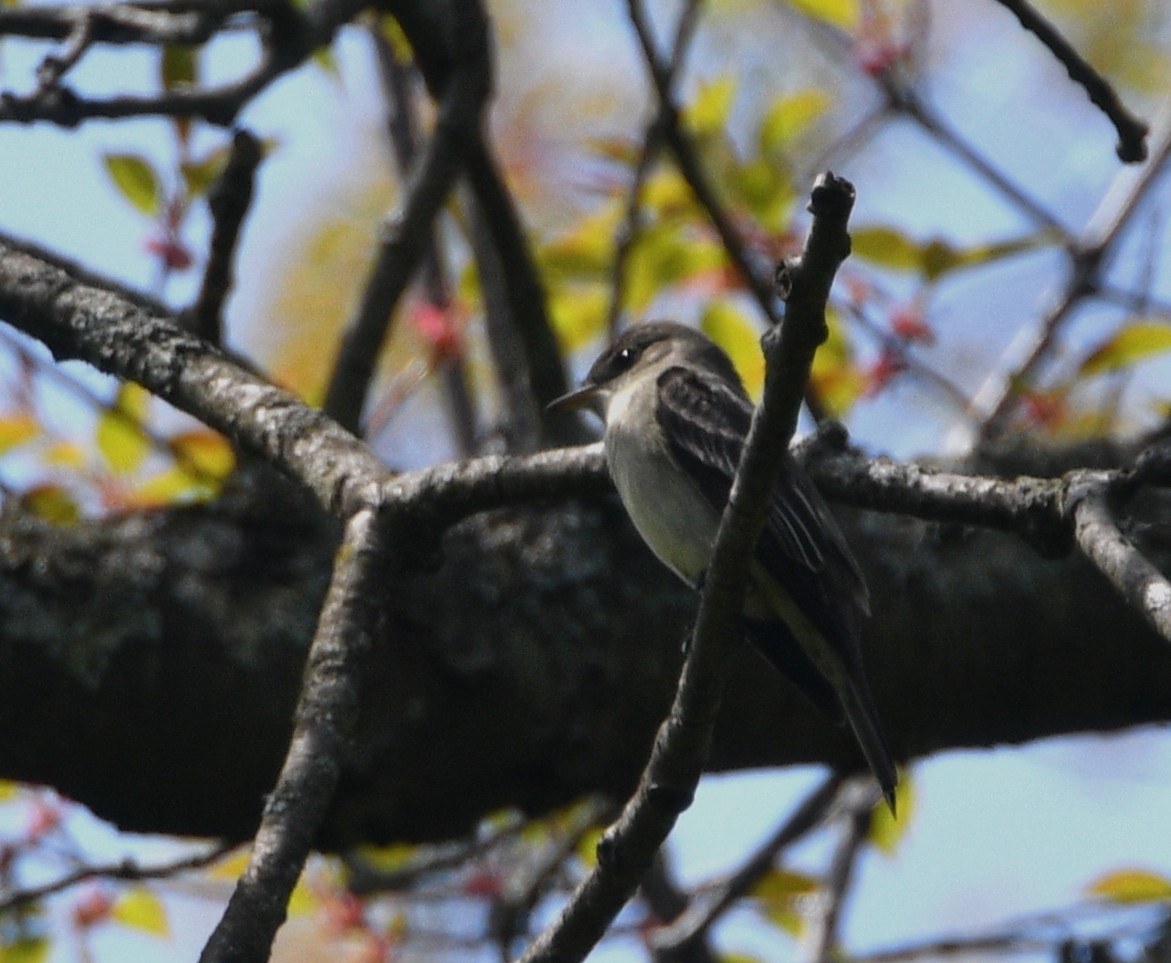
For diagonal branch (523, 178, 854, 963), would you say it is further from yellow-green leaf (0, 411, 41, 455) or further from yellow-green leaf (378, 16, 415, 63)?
yellow-green leaf (378, 16, 415, 63)

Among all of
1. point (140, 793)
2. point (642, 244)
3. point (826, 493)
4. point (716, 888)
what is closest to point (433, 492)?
point (826, 493)

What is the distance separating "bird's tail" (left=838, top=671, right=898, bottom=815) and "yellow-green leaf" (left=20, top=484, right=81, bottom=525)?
200 centimetres

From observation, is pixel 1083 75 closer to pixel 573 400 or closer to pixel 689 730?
pixel 689 730

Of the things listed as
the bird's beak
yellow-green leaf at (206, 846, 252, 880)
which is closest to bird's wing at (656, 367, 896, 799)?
→ the bird's beak

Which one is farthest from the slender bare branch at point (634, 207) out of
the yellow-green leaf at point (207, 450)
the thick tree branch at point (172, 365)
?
the thick tree branch at point (172, 365)


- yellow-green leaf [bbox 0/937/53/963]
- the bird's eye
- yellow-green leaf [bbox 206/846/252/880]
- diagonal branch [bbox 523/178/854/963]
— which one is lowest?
diagonal branch [bbox 523/178/854/963]

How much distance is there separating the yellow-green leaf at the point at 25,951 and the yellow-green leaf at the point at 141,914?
319 mm

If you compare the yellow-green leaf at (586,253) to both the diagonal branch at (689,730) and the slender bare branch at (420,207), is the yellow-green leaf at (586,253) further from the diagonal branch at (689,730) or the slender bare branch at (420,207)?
the diagonal branch at (689,730)

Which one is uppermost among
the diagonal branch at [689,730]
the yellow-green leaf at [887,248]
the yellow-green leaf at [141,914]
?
the yellow-green leaf at [887,248]

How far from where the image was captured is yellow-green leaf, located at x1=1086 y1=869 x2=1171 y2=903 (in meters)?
3.60

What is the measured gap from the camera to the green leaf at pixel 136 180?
4.08m

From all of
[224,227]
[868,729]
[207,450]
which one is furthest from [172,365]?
[868,729]

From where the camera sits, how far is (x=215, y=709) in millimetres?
3670

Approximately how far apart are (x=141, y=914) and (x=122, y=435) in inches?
56.0
